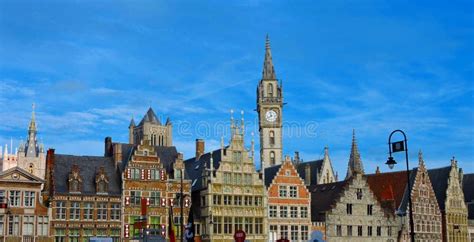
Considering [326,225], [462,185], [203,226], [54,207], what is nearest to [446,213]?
[462,185]

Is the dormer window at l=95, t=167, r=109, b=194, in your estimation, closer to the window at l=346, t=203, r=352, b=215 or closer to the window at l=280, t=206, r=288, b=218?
the window at l=280, t=206, r=288, b=218

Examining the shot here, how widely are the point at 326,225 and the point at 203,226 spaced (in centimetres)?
1186

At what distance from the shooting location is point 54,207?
183 ft

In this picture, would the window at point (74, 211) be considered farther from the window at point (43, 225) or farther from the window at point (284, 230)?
the window at point (284, 230)

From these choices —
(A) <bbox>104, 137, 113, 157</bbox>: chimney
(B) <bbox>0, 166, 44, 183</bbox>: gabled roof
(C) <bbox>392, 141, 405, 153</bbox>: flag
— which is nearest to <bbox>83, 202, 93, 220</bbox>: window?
(B) <bbox>0, 166, 44, 183</bbox>: gabled roof

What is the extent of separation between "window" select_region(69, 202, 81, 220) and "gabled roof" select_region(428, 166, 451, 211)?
40.3 m

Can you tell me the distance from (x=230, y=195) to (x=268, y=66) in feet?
161

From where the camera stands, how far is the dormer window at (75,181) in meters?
56.5

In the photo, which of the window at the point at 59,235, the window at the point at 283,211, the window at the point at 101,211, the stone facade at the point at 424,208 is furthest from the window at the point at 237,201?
the stone facade at the point at 424,208

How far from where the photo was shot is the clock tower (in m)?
103

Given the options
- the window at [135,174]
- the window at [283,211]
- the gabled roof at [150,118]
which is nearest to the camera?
the window at [135,174]

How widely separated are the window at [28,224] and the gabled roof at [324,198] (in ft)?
84.6

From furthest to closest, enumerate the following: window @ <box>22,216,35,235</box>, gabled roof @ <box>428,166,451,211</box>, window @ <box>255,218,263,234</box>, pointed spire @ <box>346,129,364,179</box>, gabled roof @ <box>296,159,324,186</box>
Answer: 1. pointed spire @ <box>346,129,364,179</box>
2. gabled roof @ <box>296,159,324,186</box>
3. gabled roof @ <box>428,166,451,211</box>
4. window @ <box>255,218,263,234</box>
5. window @ <box>22,216,35,235</box>

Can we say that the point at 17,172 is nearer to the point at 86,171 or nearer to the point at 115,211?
the point at 86,171
